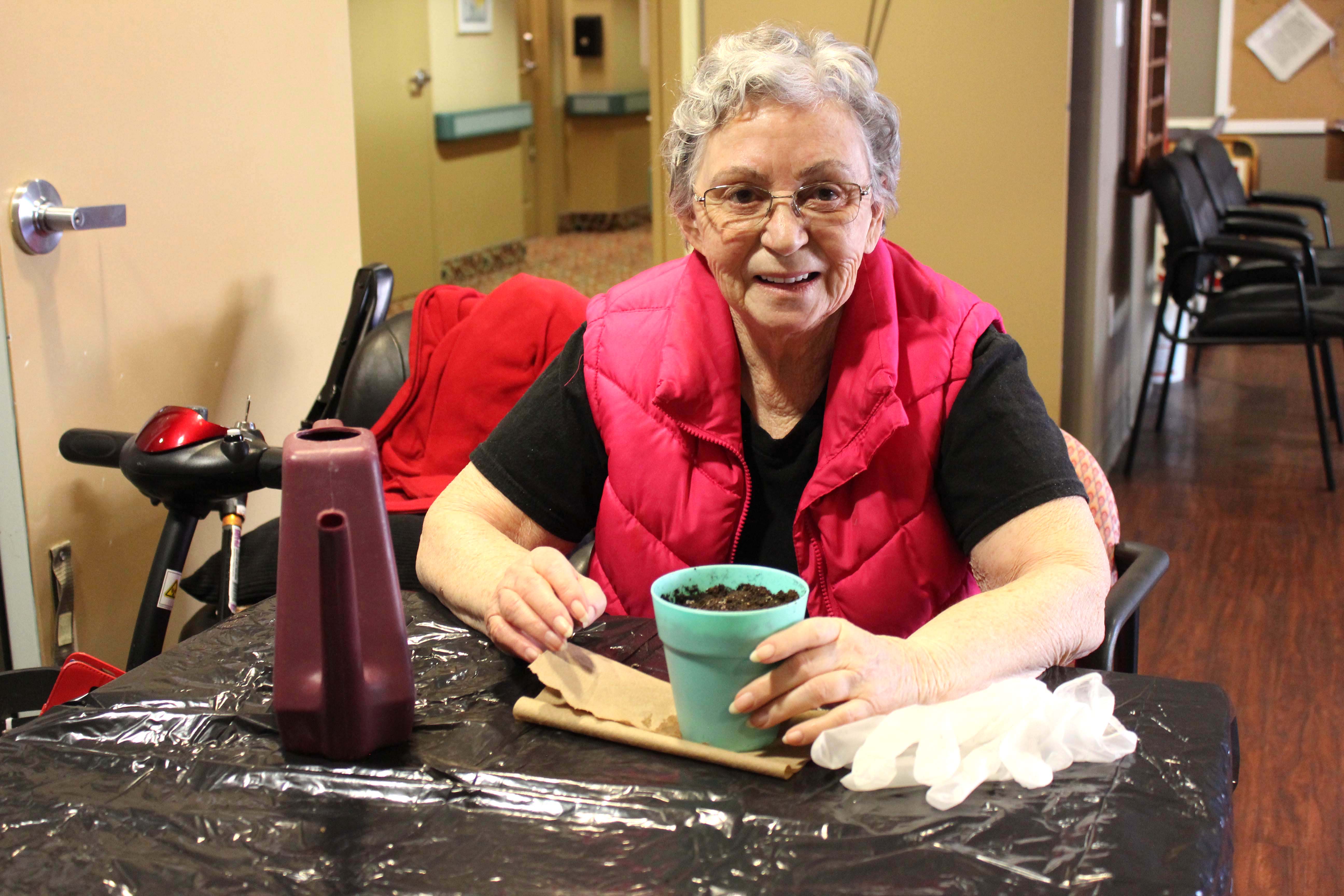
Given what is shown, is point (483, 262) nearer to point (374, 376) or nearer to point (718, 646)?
point (374, 376)

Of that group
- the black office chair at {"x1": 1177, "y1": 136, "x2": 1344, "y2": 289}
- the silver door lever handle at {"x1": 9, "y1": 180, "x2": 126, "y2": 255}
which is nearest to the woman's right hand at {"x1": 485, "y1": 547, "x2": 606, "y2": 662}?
the silver door lever handle at {"x1": 9, "y1": 180, "x2": 126, "y2": 255}

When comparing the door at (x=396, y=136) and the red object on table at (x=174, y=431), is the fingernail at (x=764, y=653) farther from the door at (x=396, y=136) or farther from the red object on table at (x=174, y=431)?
the door at (x=396, y=136)

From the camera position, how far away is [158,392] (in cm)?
231

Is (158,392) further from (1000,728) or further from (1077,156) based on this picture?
(1077,156)

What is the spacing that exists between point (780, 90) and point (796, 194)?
11 cm

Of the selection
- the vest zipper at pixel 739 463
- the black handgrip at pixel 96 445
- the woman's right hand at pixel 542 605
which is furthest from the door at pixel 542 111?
the woman's right hand at pixel 542 605

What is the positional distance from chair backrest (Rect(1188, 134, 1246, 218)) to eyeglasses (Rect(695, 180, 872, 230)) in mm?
3745

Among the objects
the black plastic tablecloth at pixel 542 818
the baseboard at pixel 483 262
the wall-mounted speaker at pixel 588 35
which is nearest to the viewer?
the black plastic tablecloth at pixel 542 818

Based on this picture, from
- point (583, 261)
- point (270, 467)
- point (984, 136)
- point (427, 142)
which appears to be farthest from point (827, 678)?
point (583, 261)

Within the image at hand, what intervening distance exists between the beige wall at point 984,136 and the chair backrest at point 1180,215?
675 mm

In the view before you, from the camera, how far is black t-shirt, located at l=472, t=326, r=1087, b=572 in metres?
1.29

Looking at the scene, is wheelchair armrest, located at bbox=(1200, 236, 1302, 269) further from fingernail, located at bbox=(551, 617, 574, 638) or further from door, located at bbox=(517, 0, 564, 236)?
door, located at bbox=(517, 0, 564, 236)

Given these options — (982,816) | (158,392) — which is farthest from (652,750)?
(158,392)

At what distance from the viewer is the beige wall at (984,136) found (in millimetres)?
3514
